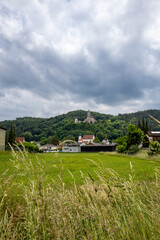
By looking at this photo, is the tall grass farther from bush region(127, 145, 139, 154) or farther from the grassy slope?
bush region(127, 145, 139, 154)

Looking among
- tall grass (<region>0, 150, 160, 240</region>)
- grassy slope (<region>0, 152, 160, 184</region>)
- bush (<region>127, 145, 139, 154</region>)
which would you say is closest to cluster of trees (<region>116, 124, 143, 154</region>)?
bush (<region>127, 145, 139, 154</region>)

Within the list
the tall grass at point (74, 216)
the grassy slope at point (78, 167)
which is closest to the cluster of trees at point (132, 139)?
the grassy slope at point (78, 167)

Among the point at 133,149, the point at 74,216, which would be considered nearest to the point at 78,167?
the point at 74,216

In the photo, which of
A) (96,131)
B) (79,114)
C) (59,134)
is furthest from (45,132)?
(79,114)

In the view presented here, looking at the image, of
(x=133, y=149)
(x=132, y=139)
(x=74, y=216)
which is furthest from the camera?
(x=132, y=139)

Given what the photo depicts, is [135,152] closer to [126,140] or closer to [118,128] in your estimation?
[126,140]

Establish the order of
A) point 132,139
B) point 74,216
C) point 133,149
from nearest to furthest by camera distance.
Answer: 1. point 74,216
2. point 133,149
3. point 132,139

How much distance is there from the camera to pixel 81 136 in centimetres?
9750

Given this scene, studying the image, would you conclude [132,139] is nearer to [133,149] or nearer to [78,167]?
[133,149]

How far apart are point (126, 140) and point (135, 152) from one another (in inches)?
87.9

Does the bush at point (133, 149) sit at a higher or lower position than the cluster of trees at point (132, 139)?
lower

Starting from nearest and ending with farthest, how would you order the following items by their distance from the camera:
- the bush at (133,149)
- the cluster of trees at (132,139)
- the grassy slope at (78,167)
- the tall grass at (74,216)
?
the tall grass at (74,216) < the grassy slope at (78,167) < the bush at (133,149) < the cluster of trees at (132,139)

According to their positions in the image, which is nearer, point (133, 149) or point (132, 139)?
point (133, 149)

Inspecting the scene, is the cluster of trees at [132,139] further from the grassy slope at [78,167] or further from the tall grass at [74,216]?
the tall grass at [74,216]
